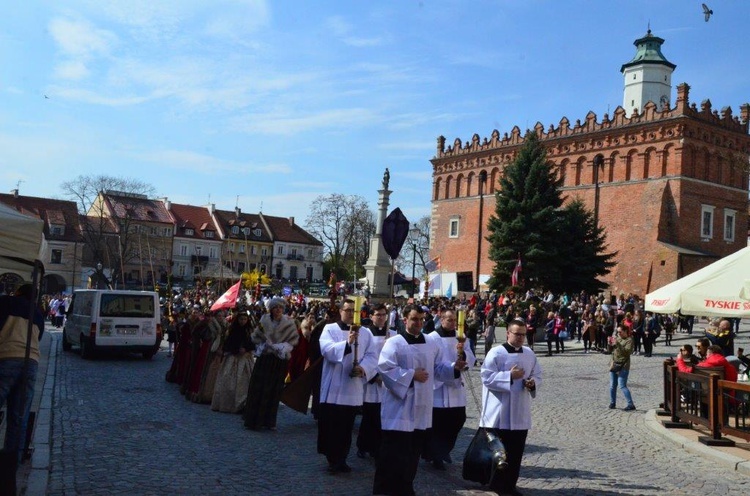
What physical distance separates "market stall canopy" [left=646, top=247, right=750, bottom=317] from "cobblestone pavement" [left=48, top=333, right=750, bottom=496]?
199cm

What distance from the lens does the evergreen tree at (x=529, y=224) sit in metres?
43.2

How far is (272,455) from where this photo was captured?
28.0ft

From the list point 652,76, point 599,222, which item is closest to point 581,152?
point 599,222

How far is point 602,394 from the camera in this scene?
15688mm

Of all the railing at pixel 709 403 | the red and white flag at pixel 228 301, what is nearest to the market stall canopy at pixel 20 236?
the red and white flag at pixel 228 301

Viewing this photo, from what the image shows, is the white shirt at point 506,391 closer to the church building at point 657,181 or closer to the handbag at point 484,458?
the handbag at point 484,458

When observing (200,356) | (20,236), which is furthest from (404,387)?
(200,356)

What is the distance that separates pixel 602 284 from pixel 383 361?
3925 cm

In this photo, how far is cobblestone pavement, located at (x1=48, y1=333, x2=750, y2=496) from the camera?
23.7 ft

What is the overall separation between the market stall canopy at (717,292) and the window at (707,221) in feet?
137

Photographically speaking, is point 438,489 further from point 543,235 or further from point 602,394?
point 543,235

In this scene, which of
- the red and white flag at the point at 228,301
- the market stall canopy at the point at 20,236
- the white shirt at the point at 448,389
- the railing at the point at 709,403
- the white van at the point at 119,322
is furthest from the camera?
the white van at the point at 119,322

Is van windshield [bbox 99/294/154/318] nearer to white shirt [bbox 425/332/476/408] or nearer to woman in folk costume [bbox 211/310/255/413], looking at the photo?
woman in folk costume [bbox 211/310/255/413]

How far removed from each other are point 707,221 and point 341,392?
4782cm
